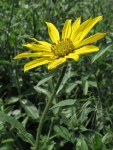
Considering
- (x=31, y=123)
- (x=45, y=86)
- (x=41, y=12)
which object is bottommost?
(x=31, y=123)

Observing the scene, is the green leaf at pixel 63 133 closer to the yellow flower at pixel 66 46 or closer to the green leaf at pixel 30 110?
the green leaf at pixel 30 110

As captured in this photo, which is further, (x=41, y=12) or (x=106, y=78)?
(x=41, y=12)

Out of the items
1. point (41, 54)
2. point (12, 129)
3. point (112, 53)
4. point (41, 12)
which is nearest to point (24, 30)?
point (41, 12)

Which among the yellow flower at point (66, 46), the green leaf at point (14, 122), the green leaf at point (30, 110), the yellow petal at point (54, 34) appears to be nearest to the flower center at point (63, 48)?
the yellow flower at point (66, 46)

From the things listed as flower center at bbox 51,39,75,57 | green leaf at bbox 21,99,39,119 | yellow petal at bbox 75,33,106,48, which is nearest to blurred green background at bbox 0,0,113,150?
green leaf at bbox 21,99,39,119

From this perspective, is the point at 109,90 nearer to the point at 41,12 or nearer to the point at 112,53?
the point at 112,53

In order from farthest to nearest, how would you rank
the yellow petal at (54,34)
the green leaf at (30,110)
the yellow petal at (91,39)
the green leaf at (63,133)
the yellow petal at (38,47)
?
the green leaf at (30,110), the green leaf at (63,133), the yellow petal at (54,34), the yellow petal at (38,47), the yellow petal at (91,39)

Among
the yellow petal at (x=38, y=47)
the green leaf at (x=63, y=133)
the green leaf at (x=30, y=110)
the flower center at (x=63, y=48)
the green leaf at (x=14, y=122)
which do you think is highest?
the yellow petal at (x=38, y=47)
